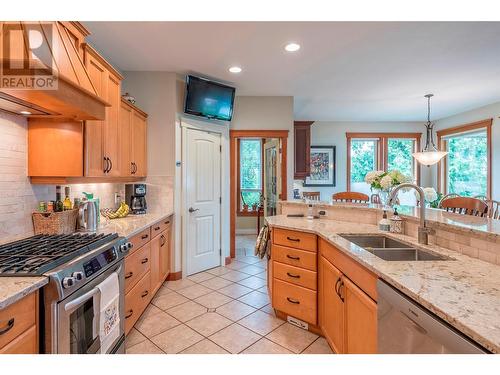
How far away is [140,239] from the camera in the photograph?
7.89 ft

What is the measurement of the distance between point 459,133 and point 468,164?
2.20 feet

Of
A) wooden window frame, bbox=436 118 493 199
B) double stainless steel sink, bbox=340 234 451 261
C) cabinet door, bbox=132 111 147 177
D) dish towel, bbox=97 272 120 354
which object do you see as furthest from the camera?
wooden window frame, bbox=436 118 493 199

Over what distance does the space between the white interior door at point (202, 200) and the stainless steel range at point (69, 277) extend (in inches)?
71.6

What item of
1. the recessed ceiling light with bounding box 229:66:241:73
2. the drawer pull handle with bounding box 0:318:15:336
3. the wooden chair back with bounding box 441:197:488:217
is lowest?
the drawer pull handle with bounding box 0:318:15:336

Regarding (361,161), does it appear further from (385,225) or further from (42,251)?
(42,251)

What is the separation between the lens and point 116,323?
1.72 m

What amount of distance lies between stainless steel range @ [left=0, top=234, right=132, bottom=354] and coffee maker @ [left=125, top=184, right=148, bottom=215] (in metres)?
1.40

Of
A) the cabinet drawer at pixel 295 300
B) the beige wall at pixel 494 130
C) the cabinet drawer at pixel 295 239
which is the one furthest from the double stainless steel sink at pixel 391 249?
the beige wall at pixel 494 130

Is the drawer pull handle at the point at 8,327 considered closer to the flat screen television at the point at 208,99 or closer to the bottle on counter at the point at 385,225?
the bottle on counter at the point at 385,225

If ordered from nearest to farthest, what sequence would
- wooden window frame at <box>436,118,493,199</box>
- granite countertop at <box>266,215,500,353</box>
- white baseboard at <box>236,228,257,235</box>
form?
1. granite countertop at <box>266,215,500,353</box>
2. wooden window frame at <box>436,118,493,199</box>
3. white baseboard at <box>236,228,257,235</box>

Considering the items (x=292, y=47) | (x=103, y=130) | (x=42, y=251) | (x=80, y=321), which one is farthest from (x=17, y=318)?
(x=292, y=47)

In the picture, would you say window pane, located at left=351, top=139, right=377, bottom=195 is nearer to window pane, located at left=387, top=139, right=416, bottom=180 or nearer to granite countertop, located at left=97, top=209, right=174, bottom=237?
window pane, located at left=387, top=139, right=416, bottom=180

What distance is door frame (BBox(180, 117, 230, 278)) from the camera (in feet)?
11.5

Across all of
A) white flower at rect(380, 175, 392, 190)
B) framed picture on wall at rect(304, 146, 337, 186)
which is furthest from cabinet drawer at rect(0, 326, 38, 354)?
framed picture on wall at rect(304, 146, 337, 186)
